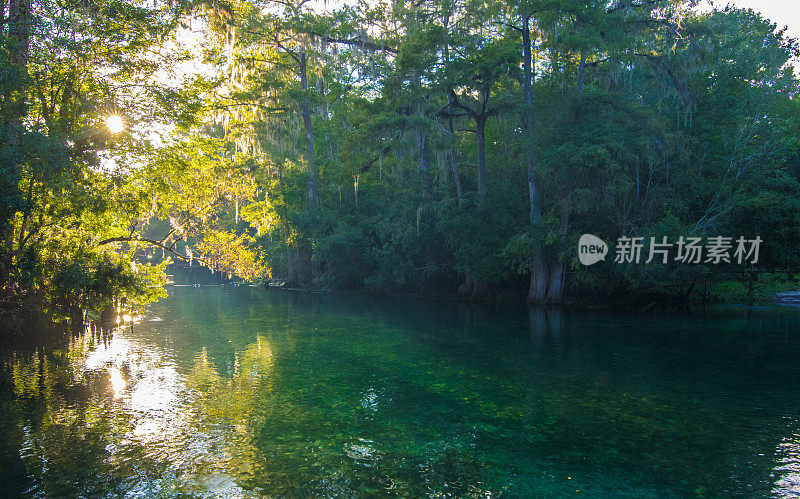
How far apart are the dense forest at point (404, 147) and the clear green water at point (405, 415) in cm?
358

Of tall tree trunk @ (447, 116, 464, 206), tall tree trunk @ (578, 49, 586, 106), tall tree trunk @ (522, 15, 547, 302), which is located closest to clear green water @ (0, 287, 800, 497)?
tall tree trunk @ (522, 15, 547, 302)

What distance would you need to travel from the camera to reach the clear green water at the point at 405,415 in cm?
567

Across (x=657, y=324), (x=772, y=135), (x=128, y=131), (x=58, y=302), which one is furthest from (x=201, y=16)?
(x=772, y=135)

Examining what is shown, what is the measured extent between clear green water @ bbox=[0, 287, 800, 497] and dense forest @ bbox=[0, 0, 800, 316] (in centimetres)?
358

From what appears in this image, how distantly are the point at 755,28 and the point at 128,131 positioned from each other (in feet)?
133

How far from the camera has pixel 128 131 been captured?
42.9ft

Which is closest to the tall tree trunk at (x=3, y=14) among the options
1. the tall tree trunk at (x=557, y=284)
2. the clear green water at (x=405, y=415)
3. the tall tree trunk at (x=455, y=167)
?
the clear green water at (x=405, y=415)

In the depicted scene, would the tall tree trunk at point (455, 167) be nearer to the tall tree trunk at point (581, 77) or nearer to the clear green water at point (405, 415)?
the tall tree trunk at point (581, 77)

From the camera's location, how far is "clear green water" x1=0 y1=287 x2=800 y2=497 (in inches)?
223

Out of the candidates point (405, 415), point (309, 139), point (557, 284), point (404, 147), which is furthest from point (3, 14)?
point (309, 139)

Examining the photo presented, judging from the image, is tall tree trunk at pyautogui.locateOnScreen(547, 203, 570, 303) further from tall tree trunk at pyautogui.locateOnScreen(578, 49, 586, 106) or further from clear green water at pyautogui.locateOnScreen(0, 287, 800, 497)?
clear green water at pyautogui.locateOnScreen(0, 287, 800, 497)

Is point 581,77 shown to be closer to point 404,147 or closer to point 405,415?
point 404,147

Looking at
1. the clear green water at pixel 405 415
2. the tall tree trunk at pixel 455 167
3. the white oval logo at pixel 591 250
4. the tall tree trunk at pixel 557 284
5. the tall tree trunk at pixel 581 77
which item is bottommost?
the clear green water at pixel 405 415

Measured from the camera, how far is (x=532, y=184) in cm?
2275
